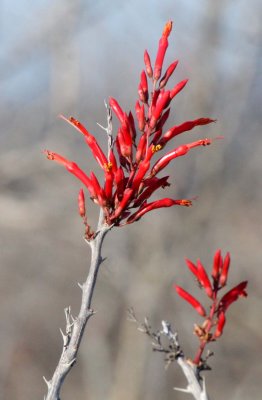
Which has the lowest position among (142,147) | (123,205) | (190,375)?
(190,375)

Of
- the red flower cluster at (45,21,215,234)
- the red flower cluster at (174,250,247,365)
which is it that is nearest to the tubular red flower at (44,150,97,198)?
the red flower cluster at (45,21,215,234)

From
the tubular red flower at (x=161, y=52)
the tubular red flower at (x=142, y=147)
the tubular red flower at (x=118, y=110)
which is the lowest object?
the tubular red flower at (x=142, y=147)

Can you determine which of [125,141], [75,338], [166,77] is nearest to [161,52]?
[166,77]

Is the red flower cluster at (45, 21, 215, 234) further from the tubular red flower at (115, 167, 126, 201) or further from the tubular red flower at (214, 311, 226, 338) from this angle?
the tubular red flower at (214, 311, 226, 338)

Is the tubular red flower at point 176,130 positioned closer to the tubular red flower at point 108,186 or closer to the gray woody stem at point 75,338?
the tubular red flower at point 108,186

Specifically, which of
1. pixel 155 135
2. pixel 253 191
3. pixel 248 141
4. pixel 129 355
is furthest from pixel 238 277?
pixel 155 135

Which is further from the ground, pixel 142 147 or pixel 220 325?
pixel 142 147

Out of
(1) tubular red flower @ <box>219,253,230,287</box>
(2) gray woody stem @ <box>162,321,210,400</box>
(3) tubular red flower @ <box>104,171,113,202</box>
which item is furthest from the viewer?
(3) tubular red flower @ <box>104,171,113,202</box>

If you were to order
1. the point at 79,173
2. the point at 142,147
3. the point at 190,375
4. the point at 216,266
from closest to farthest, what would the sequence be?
the point at 190,375, the point at 216,266, the point at 142,147, the point at 79,173

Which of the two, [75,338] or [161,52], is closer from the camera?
[75,338]

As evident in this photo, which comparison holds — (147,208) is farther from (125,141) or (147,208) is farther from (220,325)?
(220,325)

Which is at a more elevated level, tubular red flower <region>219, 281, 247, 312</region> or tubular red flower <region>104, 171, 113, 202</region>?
tubular red flower <region>104, 171, 113, 202</region>

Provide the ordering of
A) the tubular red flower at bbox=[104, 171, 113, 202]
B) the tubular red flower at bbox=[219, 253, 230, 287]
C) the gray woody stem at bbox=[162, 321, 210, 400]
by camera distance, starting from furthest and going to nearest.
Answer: the tubular red flower at bbox=[104, 171, 113, 202] < the tubular red flower at bbox=[219, 253, 230, 287] < the gray woody stem at bbox=[162, 321, 210, 400]

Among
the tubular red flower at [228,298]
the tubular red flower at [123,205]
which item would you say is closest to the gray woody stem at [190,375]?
the tubular red flower at [228,298]
